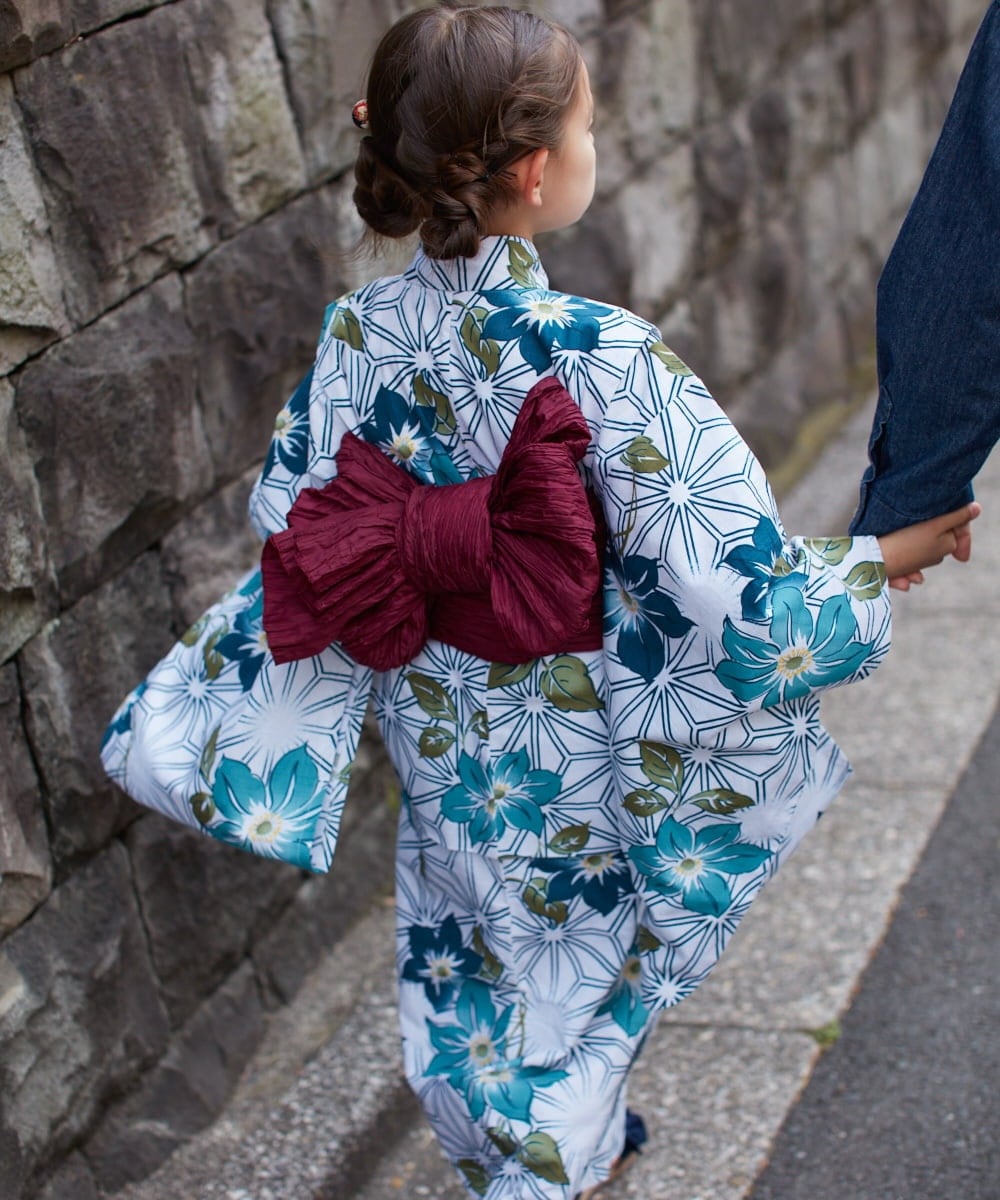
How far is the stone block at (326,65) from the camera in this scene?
2520 millimetres

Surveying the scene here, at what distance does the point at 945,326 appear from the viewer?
169 cm

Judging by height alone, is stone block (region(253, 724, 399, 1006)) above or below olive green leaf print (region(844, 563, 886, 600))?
below

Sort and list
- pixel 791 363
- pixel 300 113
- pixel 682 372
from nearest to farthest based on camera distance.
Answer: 1. pixel 682 372
2. pixel 300 113
3. pixel 791 363

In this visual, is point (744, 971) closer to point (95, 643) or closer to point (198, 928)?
point (198, 928)

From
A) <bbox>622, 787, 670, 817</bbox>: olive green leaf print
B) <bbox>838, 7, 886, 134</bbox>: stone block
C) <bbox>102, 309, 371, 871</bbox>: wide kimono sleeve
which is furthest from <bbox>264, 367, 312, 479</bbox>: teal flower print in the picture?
<bbox>838, 7, 886, 134</bbox>: stone block

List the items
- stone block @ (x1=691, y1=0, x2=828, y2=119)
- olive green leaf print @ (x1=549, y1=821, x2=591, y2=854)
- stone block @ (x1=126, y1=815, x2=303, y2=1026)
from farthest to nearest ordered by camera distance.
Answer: stone block @ (x1=691, y1=0, x2=828, y2=119) < stone block @ (x1=126, y1=815, x2=303, y2=1026) < olive green leaf print @ (x1=549, y1=821, x2=591, y2=854)

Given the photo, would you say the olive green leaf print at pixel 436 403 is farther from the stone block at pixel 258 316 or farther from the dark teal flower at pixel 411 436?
the stone block at pixel 258 316

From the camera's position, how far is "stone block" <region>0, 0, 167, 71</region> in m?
1.87

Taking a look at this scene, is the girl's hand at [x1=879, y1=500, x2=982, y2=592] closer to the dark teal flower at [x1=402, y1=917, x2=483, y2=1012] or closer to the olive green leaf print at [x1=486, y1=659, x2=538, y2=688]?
the olive green leaf print at [x1=486, y1=659, x2=538, y2=688]


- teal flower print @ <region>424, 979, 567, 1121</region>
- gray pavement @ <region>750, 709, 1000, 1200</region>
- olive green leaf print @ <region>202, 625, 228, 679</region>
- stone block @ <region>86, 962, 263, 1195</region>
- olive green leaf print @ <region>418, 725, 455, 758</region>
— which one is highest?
olive green leaf print @ <region>202, 625, 228, 679</region>

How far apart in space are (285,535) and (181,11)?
987 millimetres

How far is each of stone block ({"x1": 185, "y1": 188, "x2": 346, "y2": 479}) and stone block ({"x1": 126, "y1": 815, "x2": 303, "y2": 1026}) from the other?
23.9 inches

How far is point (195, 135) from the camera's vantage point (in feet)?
7.52

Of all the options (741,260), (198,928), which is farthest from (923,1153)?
(741,260)
